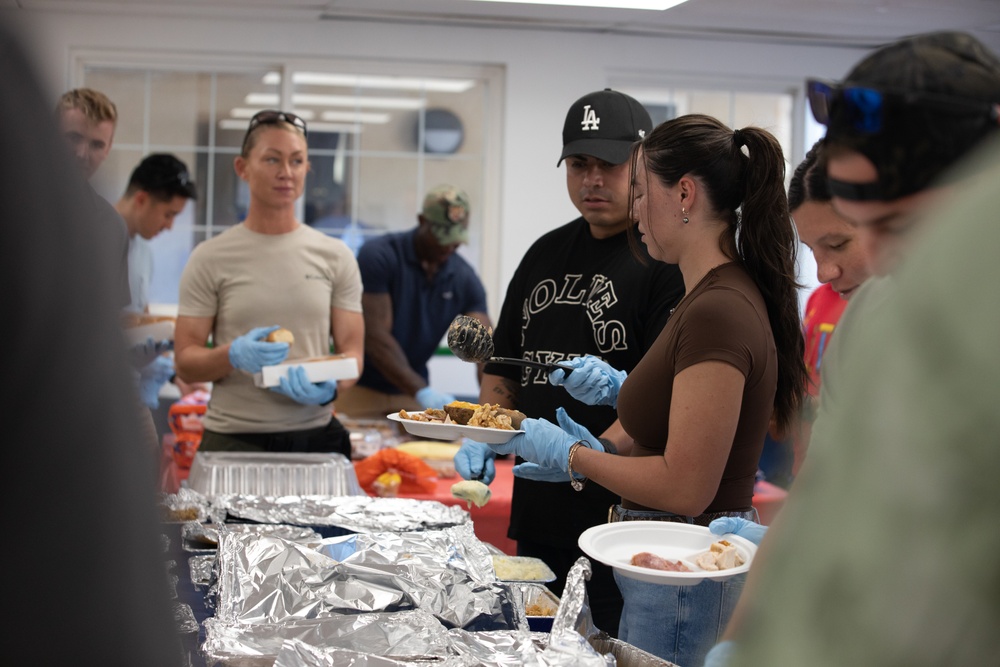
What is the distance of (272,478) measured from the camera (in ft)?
8.15

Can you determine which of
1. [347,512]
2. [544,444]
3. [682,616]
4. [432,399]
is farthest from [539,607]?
[432,399]

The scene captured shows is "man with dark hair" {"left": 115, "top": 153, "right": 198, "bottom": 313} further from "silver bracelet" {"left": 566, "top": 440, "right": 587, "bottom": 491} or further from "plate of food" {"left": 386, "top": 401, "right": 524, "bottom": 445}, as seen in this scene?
"silver bracelet" {"left": 566, "top": 440, "right": 587, "bottom": 491}

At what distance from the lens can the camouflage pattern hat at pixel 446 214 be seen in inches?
158

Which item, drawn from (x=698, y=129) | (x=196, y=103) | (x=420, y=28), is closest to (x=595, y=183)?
(x=698, y=129)

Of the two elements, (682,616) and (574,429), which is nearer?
(682,616)

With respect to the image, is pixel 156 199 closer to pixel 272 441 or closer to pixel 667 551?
pixel 272 441

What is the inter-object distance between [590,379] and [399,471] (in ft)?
3.54

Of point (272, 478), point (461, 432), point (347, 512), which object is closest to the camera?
point (461, 432)

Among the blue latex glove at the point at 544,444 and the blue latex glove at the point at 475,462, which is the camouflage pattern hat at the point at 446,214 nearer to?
the blue latex glove at the point at 475,462

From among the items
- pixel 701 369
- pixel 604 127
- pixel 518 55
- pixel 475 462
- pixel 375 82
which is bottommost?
pixel 475 462

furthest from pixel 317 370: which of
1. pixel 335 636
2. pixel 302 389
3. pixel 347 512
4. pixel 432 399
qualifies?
pixel 335 636

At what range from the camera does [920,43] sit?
840 mm

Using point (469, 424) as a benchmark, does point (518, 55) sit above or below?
above

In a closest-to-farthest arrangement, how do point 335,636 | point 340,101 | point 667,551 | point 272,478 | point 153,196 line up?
point 335,636 → point 667,551 → point 272,478 → point 153,196 → point 340,101
